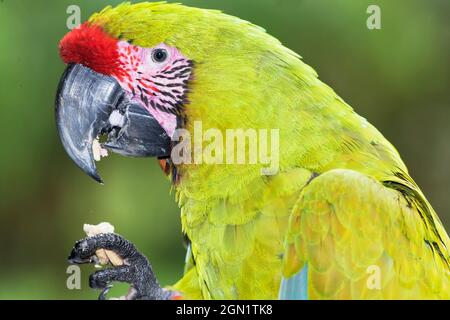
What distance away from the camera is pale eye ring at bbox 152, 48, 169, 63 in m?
2.12

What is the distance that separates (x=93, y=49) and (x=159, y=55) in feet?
0.81

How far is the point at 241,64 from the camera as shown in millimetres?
2076

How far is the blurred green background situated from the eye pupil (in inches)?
71.5

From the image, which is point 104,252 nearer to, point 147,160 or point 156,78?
point 156,78

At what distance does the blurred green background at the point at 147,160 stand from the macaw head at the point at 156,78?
5.86 ft

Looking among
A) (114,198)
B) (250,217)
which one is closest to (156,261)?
(114,198)

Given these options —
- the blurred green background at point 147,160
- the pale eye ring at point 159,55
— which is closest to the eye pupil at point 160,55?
the pale eye ring at point 159,55

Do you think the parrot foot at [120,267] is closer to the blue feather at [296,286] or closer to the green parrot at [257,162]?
the green parrot at [257,162]

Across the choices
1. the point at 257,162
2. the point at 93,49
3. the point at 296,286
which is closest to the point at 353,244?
the point at 296,286

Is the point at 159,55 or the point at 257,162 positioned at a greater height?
the point at 159,55

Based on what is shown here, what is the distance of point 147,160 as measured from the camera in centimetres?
427

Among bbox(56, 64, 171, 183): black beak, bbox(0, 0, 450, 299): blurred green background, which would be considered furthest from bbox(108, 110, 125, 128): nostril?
bbox(0, 0, 450, 299): blurred green background
